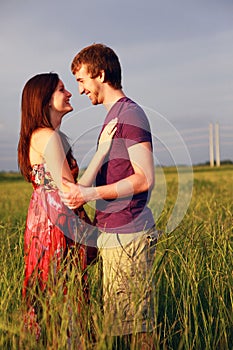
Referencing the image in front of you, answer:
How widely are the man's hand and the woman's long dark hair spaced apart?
256 mm

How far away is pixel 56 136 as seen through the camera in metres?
2.87

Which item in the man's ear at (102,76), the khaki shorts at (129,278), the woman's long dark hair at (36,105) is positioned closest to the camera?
the khaki shorts at (129,278)

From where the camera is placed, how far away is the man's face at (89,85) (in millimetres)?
2814

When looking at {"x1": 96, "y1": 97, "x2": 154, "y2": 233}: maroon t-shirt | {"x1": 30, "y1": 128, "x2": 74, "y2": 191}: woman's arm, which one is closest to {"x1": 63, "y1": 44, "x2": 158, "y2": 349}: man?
{"x1": 96, "y1": 97, "x2": 154, "y2": 233}: maroon t-shirt

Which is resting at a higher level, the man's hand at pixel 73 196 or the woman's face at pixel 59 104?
the woman's face at pixel 59 104

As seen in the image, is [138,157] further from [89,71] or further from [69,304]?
[69,304]

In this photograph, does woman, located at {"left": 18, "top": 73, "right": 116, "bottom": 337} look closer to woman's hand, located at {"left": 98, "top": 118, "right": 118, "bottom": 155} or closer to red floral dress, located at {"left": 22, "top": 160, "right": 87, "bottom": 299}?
red floral dress, located at {"left": 22, "top": 160, "right": 87, "bottom": 299}

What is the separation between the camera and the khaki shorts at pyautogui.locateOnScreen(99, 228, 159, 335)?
2.65 metres

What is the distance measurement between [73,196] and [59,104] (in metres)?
0.52

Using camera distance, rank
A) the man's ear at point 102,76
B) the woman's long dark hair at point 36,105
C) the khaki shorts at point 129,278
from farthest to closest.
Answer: the woman's long dark hair at point 36,105
the man's ear at point 102,76
the khaki shorts at point 129,278

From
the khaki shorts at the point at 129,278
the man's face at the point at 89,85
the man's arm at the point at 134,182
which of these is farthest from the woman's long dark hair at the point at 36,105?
the khaki shorts at the point at 129,278

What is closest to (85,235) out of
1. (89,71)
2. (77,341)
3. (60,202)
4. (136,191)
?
(60,202)

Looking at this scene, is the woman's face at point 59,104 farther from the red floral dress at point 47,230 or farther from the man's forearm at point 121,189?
the man's forearm at point 121,189

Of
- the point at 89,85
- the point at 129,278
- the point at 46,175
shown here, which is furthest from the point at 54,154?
the point at 129,278
